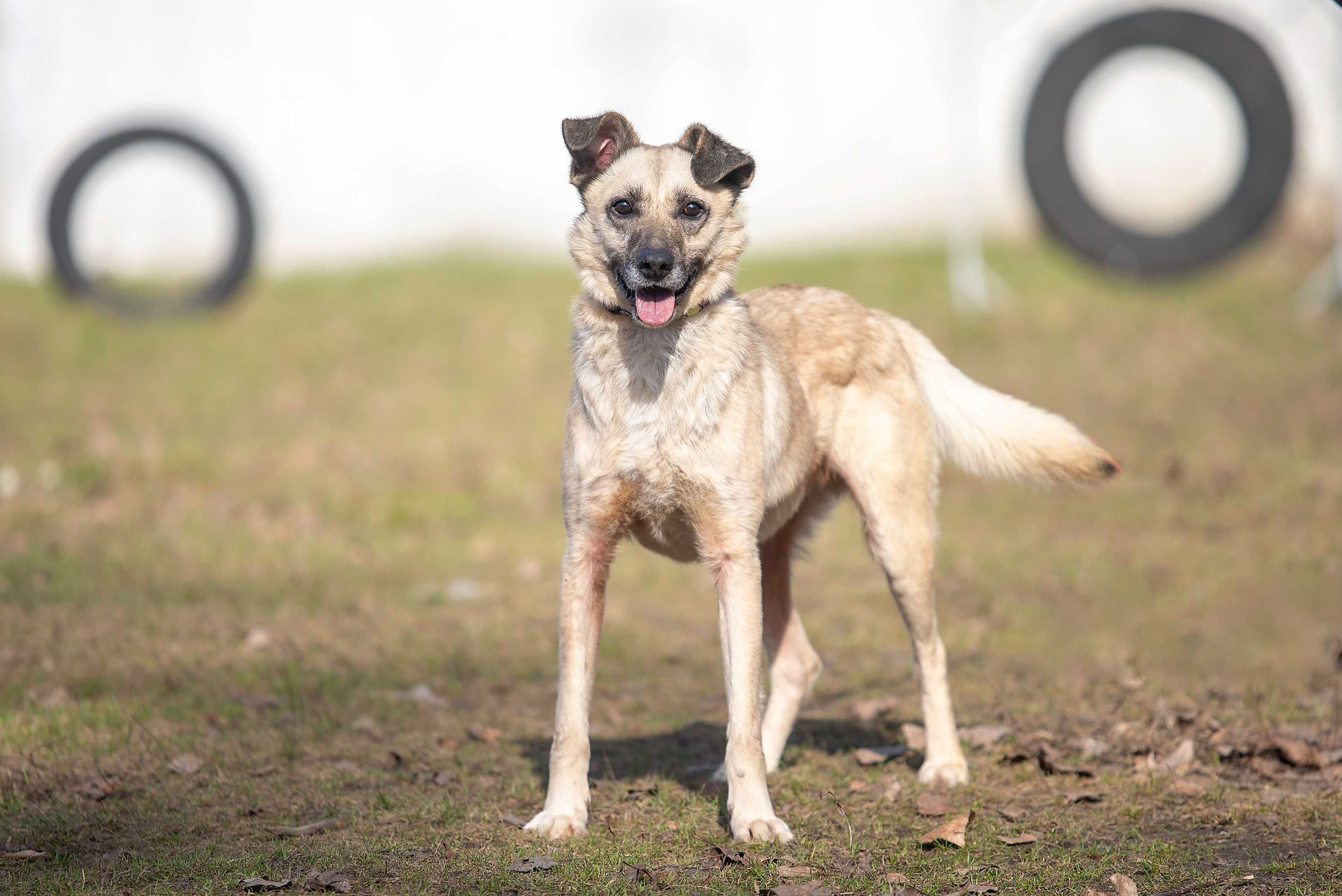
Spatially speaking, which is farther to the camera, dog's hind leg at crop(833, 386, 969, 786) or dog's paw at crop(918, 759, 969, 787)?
dog's hind leg at crop(833, 386, 969, 786)

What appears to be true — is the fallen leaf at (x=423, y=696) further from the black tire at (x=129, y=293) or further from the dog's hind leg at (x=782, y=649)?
the black tire at (x=129, y=293)

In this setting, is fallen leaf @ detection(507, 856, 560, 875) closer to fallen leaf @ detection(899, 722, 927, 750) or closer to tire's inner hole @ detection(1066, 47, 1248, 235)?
fallen leaf @ detection(899, 722, 927, 750)

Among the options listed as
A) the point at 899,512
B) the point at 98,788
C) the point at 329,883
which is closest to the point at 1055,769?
the point at 899,512

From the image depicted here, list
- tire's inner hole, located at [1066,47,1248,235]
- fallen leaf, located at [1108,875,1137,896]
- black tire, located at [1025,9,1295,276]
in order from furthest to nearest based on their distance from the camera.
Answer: tire's inner hole, located at [1066,47,1248,235] → black tire, located at [1025,9,1295,276] → fallen leaf, located at [1108,875,1137,896]

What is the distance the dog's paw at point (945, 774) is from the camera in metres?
5.21

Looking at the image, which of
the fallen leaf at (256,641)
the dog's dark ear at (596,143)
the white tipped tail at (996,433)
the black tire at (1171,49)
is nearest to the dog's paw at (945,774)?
the white tipped tail at (996,433)

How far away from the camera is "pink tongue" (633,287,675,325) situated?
179 inches

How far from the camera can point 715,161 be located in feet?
15.8

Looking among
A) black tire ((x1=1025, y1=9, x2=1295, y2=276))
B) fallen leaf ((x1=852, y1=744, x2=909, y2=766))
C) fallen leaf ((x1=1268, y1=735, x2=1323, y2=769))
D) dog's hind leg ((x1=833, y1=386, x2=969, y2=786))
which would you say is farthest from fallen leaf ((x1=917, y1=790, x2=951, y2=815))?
black tire ((x1=1025, y1=9, x2=1295, y2=276))

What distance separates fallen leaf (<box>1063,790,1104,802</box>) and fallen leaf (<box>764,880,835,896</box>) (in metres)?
1.39

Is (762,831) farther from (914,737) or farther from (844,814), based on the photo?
(914,737)

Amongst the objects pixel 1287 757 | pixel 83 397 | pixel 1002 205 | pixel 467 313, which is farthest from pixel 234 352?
pixel 1287 757

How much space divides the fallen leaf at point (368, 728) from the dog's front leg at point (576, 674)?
4.59 ft

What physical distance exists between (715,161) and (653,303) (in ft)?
2.12
